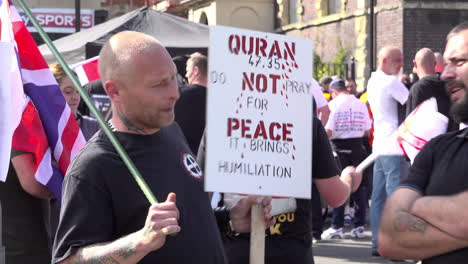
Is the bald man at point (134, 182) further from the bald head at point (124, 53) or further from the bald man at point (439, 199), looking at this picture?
the bald man at point (439, 199)

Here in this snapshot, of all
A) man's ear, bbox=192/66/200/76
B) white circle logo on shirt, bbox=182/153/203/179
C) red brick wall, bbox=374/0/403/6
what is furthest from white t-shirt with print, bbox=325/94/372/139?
red brick wall, bbox=374/0/403/6

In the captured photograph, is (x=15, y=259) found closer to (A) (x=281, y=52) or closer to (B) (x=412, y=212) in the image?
(A) (x=281, y=52)

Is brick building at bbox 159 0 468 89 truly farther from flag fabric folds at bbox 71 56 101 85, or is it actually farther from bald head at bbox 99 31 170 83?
bald head at bbox 99 31 170 83

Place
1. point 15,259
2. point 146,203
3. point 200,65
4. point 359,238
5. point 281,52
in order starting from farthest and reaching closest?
1. point 359,238
2. point 200,65
3. point 15,259
4. point 281,52
5. point 146,203

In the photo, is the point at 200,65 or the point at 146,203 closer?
the point at 146,203

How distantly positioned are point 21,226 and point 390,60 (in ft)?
15.7

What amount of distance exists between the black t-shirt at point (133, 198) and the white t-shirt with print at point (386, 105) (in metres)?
5.55

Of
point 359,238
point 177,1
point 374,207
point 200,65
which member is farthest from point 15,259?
point 177,1

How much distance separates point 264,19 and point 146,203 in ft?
115

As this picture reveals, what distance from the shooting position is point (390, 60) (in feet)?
28.1

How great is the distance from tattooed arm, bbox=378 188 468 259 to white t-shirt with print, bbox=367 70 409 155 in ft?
18.5

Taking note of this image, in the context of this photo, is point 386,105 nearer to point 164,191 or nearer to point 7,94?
point 7,94

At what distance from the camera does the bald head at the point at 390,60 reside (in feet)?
28.0

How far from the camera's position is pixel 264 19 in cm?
3775
